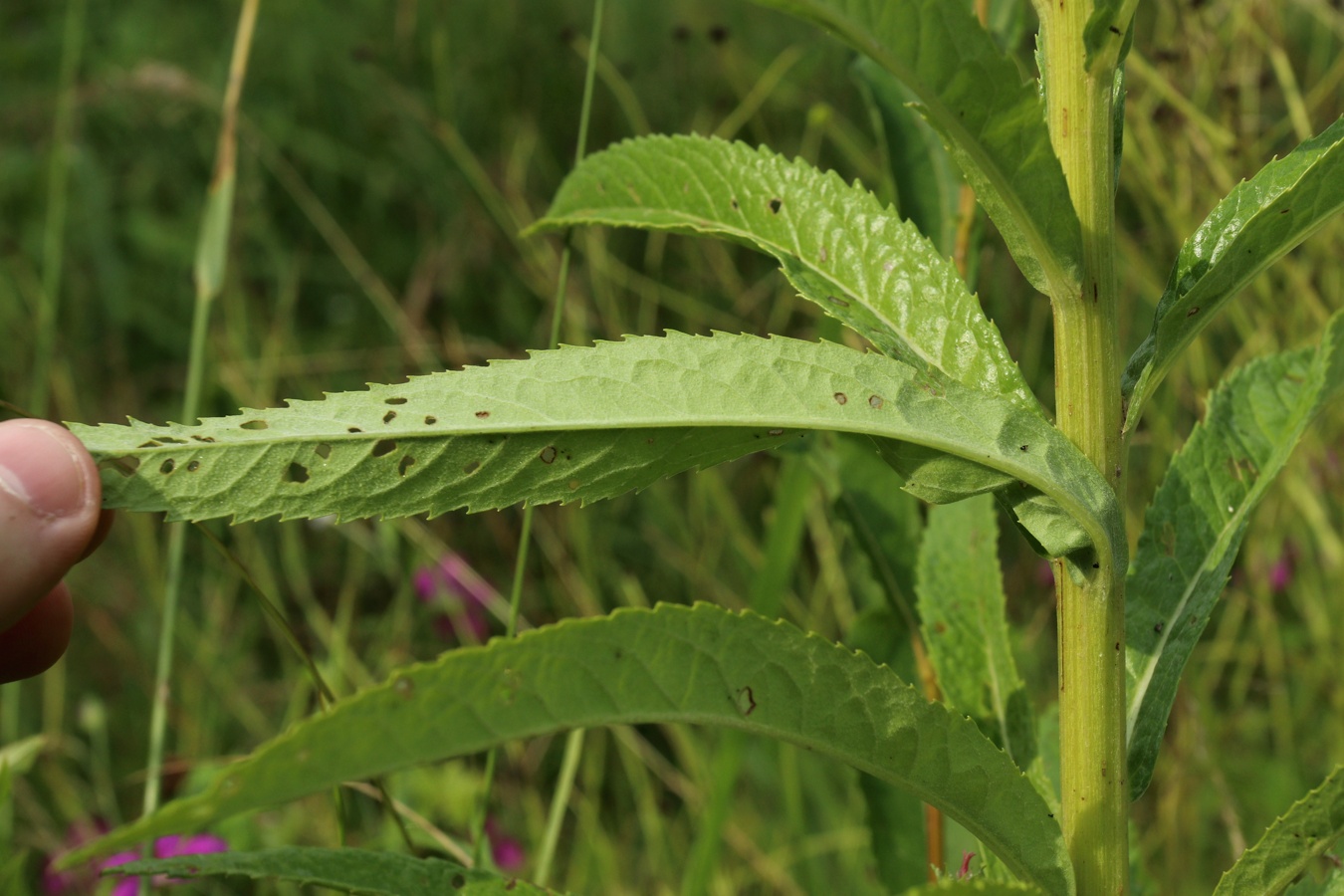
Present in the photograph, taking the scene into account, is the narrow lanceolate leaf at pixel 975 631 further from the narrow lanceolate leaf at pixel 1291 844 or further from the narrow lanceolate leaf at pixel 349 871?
the narrow lanceolate leaf at pixel 349 871

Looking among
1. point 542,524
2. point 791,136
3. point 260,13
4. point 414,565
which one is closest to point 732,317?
point 542,524

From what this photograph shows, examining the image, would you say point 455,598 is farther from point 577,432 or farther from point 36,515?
point 577,432

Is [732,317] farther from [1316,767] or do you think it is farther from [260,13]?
[260,13]

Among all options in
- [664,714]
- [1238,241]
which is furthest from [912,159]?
[664,714]

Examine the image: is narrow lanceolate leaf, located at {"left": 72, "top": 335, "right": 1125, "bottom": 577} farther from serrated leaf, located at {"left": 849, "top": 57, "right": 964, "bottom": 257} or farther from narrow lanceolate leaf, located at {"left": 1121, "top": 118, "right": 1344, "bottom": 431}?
serrated leaf, located at {"left": 849, "top": 57, "right": 964, "bottom": 257}

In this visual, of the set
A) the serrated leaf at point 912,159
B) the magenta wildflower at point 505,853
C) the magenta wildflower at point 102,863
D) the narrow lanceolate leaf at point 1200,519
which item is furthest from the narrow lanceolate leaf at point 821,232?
the magenta wildflower at point 505,853
